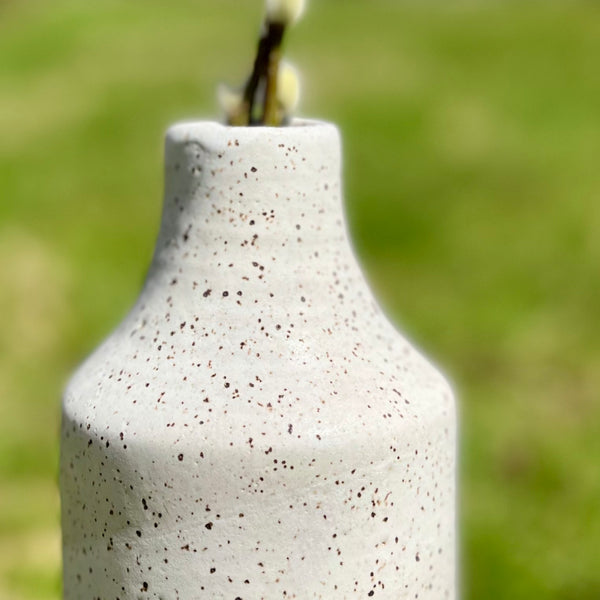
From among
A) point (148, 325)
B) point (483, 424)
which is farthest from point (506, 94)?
point (148, 325)

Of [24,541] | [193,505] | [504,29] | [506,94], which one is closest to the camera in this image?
Result: [193,505]

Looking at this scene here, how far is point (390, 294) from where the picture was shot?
5.60 metres

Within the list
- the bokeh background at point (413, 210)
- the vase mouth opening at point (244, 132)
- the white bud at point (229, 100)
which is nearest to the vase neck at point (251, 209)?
the vase mouth opening at point (244, 132)

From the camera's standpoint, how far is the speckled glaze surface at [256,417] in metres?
1.18

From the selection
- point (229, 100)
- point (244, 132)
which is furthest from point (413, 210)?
point (244, 132)

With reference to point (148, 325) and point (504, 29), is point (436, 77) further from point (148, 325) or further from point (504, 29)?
point (148, 325)

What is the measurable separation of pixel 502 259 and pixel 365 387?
4.63 meters

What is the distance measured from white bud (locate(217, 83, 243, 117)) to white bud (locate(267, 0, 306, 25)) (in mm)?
140

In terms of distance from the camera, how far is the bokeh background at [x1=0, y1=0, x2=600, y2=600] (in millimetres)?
3973

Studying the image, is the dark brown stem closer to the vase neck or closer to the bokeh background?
the vase neck

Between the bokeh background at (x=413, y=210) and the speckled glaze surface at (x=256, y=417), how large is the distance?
1.88m

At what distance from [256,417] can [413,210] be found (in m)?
5.00

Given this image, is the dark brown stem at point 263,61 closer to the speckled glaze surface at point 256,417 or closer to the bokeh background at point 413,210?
the speckled glaze surface at point 256,417

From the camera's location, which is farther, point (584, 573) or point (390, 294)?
point (390, 294)
